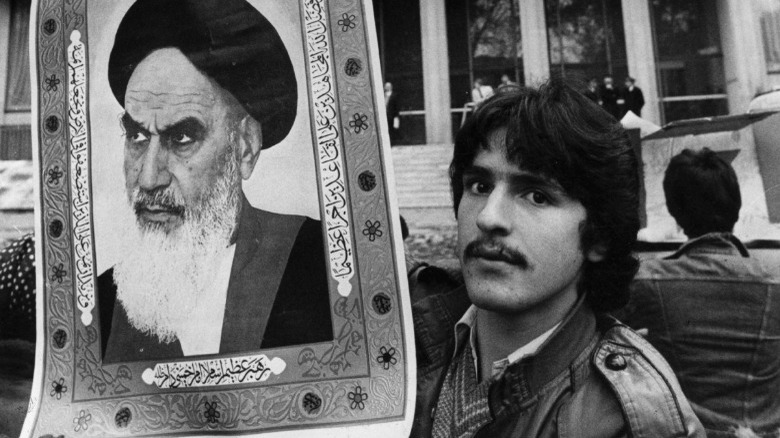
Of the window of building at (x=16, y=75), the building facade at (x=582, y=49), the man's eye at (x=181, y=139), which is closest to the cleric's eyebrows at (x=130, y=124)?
the man's eye at (x=181, y=139)

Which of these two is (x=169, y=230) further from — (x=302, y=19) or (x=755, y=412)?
(x=755, y=412)

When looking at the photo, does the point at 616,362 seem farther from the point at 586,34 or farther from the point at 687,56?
the point at 586,34

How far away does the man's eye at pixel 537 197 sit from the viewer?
3.66 ft

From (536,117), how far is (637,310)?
0.86m

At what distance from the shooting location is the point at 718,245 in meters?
1.67

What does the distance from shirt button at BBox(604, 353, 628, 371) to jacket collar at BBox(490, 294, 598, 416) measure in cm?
7

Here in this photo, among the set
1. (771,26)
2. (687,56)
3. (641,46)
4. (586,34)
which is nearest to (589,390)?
(771,26)

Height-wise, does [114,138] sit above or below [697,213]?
above

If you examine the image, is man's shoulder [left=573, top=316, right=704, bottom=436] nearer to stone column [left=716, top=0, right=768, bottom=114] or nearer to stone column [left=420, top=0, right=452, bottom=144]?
stone column [left=716, top=0, right=768, bottom=114]

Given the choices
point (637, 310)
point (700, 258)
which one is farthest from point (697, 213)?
point (637, 310)

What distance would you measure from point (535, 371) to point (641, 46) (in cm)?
527

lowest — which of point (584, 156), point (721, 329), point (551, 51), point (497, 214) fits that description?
point (721, 329)

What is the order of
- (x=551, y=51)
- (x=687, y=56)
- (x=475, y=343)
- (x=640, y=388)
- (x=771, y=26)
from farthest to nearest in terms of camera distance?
(x=551, y=51) < (x=687, y=56) < (x=771, y=26) < (x=475, y=343) < (x=640, y=388)

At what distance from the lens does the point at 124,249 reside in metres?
1.81
